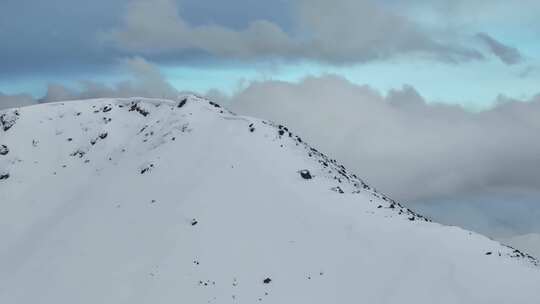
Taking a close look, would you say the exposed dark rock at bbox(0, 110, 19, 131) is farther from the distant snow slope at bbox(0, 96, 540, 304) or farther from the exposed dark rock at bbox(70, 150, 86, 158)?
the exposed dark rock at bbox(70, 150, 86, 158)

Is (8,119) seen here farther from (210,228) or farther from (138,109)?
(210,228)

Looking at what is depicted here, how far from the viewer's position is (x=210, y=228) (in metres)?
60.7

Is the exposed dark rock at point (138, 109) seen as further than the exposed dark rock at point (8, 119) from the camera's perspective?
Yes

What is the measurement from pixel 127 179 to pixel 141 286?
70.1 feet

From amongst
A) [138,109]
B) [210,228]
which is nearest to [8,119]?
[138,109]

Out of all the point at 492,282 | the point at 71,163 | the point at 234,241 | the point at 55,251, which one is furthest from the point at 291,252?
the point at 71,163

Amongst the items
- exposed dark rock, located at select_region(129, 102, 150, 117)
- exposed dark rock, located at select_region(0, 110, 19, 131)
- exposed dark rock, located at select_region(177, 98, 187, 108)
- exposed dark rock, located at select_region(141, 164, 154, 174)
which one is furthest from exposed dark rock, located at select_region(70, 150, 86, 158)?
exposed dark rock, located at select_region(177, 98, 187, 108)

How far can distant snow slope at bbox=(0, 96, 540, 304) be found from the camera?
51156 millimetres

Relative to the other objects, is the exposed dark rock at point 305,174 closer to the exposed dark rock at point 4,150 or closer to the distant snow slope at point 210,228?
the distant snow slope at point 210,228

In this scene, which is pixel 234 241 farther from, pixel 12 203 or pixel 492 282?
pixel 12 203

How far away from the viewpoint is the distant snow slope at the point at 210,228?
51156 mm

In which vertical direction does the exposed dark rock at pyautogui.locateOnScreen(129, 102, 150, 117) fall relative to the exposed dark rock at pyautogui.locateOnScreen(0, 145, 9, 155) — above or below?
above

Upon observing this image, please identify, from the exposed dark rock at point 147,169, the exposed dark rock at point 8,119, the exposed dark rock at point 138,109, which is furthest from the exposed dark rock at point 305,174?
the exposed dark rock at point 8,119

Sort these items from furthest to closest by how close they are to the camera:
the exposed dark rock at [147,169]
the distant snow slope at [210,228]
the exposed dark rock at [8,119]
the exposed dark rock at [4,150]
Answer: the exposed dark rock at [8,119] → the exposed dark rock at [4,150] → the exposed dark rock at [147,169] → the distant snow slope at [210,228]
